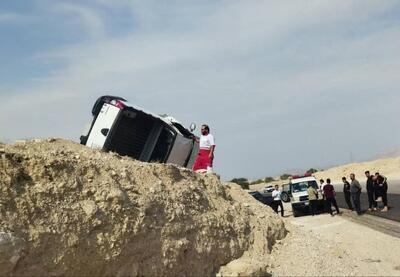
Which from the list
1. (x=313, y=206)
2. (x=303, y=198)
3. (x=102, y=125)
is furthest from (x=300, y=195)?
(x=102, y=125)

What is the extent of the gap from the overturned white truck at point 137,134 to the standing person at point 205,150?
1310mm

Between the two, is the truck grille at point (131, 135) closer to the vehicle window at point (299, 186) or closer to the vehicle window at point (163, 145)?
the vehicle window at point (163, 145)

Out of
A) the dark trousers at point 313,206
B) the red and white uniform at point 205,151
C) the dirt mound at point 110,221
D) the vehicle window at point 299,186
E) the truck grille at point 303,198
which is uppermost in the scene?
the vehicle window at point 299,186

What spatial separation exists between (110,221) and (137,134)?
6809 mm

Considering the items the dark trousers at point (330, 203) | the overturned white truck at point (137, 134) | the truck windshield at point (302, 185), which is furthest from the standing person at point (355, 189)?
the overturned white truck at point (137, 134)

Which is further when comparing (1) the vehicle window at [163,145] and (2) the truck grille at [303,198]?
(2) the truck grille at [303,198]

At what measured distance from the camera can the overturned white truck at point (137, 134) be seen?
13.1m

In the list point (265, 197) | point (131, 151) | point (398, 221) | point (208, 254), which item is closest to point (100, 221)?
point (208, 254)

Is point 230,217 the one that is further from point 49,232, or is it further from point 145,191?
point 49,232

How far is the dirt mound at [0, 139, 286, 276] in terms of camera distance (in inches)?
254

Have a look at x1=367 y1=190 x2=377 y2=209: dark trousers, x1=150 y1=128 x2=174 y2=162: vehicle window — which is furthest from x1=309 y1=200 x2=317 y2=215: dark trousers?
x1=150 y1=128 x2=174 y2=162: vehicle window

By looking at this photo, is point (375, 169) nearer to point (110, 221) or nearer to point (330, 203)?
point (330, 203)

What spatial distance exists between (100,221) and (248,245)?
330 centimetres

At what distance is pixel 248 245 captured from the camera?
373 inches
